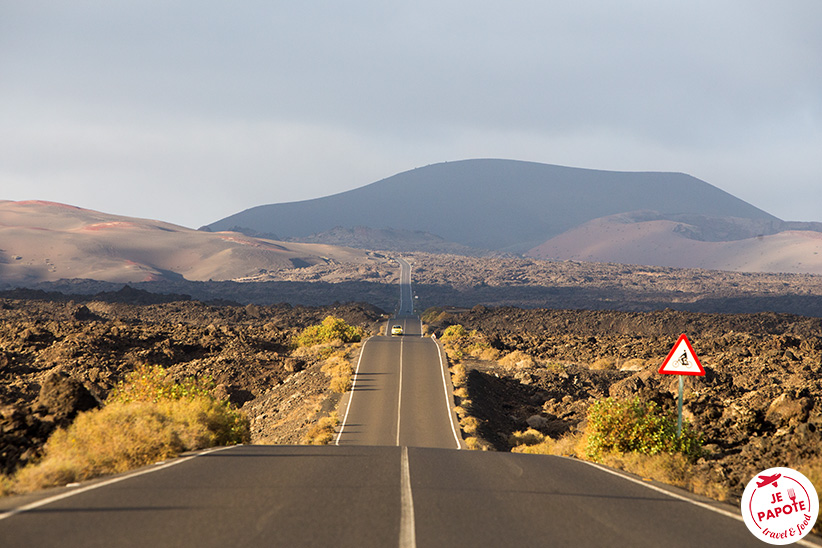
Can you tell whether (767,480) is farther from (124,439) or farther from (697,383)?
(697,383)

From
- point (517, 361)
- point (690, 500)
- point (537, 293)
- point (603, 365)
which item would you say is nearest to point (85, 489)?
point (690, 500)

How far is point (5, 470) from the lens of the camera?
11.5 meters

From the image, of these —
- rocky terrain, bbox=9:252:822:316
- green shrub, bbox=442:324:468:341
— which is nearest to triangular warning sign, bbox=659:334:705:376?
green shrub, bbox=442:324:468:341

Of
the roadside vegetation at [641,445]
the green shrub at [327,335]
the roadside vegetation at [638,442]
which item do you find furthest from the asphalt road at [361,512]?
the green shrub at [327,335]

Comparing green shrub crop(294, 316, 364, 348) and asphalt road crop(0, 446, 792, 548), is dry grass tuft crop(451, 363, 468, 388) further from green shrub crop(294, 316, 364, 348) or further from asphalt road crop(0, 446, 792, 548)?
asphalt road crop(0, 446, 792, 548)

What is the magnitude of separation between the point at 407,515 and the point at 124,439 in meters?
6.63

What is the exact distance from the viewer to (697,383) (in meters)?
44.5

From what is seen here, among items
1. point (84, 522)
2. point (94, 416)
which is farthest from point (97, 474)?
point (84, 522)

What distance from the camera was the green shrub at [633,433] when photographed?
1585 centimetres

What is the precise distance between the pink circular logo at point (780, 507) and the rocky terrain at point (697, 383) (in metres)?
1.91

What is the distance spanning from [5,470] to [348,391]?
33.8 metres

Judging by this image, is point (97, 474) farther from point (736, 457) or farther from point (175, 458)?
point (736, 457)

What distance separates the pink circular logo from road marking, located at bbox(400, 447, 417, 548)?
13.6 feet

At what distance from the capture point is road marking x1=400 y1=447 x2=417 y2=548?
7.43m
